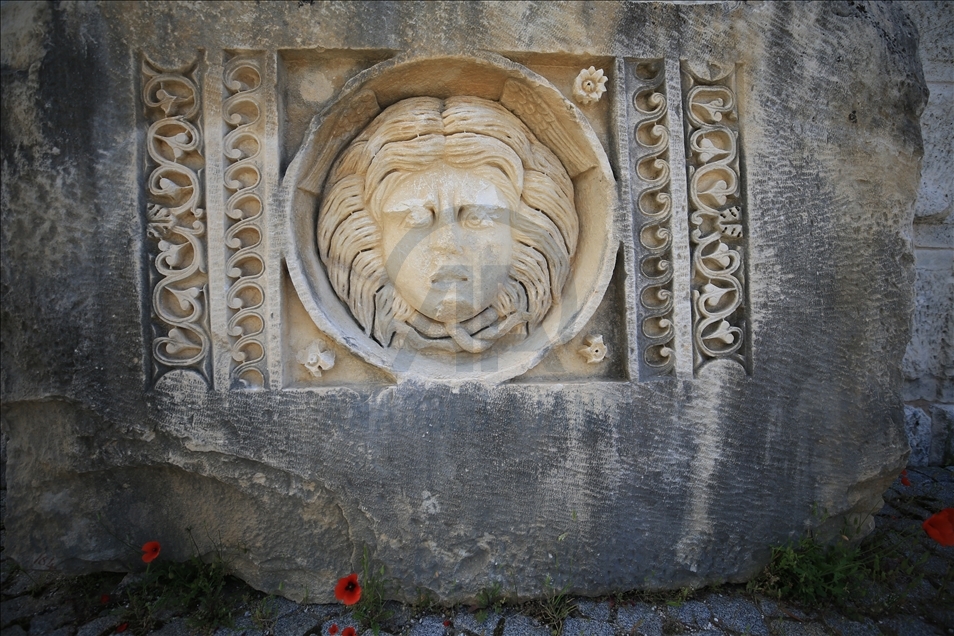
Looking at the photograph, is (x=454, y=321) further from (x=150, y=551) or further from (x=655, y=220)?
(x=150, y=551)

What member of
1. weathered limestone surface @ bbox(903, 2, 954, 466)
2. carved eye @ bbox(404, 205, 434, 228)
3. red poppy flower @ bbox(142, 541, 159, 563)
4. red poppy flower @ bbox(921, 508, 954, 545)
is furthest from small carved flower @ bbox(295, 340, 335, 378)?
weathered limestone surface @ bbox(903, 2, 954, 466)

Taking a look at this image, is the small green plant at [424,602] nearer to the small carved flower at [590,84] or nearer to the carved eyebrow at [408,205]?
the carved eyebrow at [408,205]

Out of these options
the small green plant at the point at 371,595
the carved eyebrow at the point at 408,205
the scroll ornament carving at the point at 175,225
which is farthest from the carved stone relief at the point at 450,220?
the small green plant at the point at 371,595

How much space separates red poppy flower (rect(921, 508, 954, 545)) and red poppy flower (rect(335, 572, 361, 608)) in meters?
2.11

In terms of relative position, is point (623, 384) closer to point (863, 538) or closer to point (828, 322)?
point (828, 322)

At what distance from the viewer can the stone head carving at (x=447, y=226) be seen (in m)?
2.25

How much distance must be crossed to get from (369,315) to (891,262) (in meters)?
2.21

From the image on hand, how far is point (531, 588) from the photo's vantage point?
84.8 inches

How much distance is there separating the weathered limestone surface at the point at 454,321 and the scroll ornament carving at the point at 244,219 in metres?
0.01

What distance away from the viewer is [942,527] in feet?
6.64

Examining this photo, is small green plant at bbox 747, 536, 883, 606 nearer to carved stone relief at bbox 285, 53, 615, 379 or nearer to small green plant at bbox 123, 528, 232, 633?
carved stone relief at bbox 285, 53, 615, 379

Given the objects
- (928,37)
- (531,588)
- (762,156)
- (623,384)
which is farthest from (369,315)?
(928,37)

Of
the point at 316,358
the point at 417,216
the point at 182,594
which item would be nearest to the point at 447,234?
the point at 417,216

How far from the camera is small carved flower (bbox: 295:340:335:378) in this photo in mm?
2166
